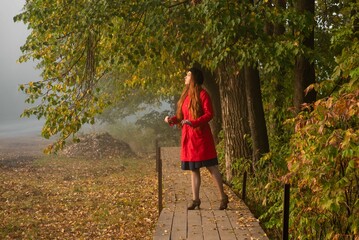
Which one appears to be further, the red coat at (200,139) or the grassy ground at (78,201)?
the grassy ground at (78,201)

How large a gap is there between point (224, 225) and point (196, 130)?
1.66 m

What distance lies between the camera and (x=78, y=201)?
14.8 metres

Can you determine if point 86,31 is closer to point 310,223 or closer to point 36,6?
point 36,6

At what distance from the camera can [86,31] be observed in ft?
33.7

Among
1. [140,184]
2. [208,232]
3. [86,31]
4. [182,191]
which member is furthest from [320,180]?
[140,184]

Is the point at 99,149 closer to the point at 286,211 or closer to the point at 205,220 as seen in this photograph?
the point at 205,220

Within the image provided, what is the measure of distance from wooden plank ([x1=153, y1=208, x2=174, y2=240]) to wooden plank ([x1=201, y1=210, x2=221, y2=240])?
0.51m

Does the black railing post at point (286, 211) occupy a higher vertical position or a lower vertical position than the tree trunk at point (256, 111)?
lower

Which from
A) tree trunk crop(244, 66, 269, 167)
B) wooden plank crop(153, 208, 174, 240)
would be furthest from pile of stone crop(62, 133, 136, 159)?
wooden plank crop(153, 208, 174, 240)

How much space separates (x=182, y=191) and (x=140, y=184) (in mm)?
6770

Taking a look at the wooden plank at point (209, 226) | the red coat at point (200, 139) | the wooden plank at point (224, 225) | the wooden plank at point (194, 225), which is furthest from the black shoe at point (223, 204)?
the red coat at point (200, 139)

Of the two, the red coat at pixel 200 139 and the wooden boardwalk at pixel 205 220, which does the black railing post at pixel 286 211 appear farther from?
the red coat at pixel 200 139

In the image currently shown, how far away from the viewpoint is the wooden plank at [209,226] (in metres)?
7.03

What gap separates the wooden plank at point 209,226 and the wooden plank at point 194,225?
0.06m
